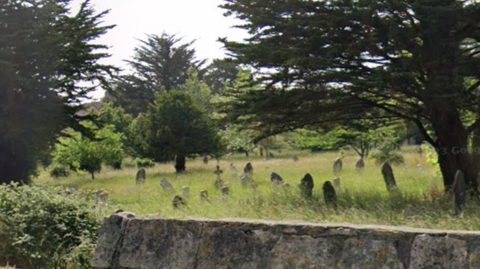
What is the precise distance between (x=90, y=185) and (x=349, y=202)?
17.7 metres

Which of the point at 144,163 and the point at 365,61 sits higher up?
the point at 365,61

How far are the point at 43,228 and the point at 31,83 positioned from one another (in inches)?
675

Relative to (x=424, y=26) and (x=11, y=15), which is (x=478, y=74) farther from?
(x=11, y=15)

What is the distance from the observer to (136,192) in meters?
22.3

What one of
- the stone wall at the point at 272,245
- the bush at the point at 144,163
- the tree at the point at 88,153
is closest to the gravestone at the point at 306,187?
the stone wall at the point at 272,245

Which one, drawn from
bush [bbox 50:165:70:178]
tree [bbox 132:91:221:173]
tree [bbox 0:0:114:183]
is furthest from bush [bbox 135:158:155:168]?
tree [bbox 0:0:114:183]

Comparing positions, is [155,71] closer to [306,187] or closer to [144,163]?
[144,163]

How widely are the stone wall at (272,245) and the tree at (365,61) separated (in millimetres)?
8441

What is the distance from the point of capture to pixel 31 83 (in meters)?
24.2

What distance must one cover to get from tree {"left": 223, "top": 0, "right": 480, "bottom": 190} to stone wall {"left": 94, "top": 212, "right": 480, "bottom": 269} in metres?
8.44

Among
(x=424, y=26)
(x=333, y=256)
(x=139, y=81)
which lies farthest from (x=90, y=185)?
(x=139, y=81)

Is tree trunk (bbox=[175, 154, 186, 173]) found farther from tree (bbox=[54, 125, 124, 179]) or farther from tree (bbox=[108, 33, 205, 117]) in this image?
tree (bbox=[108, 33, 205, 117])

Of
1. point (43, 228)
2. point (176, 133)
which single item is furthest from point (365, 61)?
point (176, 133)

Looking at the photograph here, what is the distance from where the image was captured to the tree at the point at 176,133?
35.3 metres
